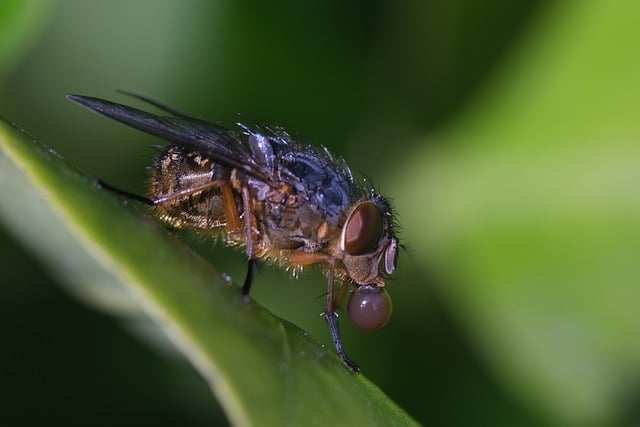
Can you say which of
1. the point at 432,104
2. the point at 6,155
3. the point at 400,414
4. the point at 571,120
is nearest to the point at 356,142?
the point at 432,104

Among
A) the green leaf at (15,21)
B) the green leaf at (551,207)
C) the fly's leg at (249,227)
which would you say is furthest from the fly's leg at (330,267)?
the green leaf at (15,21)

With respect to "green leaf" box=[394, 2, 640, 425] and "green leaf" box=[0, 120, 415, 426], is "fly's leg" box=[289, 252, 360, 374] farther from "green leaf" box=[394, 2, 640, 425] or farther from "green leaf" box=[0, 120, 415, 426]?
"green leaf" box=[394, 2, 640, 425]

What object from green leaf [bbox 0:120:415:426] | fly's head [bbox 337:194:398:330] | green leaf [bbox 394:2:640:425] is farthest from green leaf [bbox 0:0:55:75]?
green leaf [bbox 394:2:640:425]

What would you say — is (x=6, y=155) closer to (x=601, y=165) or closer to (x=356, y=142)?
(x=356, y=142)

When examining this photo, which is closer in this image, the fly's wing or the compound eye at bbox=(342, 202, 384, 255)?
the fly's wing

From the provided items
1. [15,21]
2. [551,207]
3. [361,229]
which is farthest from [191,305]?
[551,207]

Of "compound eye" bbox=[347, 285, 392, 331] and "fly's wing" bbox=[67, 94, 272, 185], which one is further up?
"fly's wing" bbox=[67, 94, 272, 185]

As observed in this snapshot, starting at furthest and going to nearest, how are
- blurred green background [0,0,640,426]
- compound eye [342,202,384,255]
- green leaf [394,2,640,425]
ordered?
green leaf [394,2,640,425], blurred green background [0,0,640,426], compound eye [342,202,384,255]
